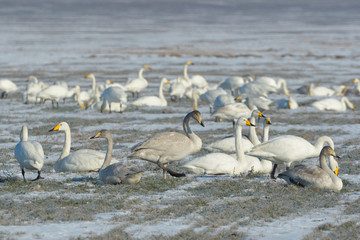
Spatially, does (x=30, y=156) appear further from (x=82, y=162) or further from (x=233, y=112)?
(x=233, y=112)

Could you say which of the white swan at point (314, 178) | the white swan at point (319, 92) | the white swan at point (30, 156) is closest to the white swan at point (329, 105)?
the white swan at point (319, 92)

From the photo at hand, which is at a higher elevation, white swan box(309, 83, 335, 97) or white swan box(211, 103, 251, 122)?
white swan box(211, 103, 251, 122)

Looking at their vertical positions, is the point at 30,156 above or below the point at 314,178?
above

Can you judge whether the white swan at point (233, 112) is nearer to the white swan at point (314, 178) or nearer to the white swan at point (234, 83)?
the white swan at point (314, 178)

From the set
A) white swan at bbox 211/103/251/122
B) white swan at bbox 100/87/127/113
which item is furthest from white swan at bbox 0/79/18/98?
white swan at bbox 211/103/251/122

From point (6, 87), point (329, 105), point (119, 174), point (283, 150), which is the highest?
point (283, 150)

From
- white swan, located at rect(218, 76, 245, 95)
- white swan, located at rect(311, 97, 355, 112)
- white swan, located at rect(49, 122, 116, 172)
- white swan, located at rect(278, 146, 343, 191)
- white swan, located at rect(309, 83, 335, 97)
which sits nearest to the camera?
white swan, located at rect(278, 146, 343, 191)

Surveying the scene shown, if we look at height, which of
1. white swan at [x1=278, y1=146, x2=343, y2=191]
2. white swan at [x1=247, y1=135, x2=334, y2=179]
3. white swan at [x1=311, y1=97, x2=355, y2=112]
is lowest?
white swan at [x1=311, y1=97, x2=355, y2=112]

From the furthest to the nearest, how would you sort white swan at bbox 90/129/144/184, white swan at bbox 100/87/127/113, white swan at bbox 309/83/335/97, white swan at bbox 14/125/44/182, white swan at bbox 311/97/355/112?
white swan at bbox 309/83/335/97 → white swan at bbox 311/97/355/112 → white swan at bbox 100/87/127/113 → white swan at bbox 14/125/44/182 → white swan at bbox 90/129/144/184

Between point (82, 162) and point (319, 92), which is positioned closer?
point (82, 162)

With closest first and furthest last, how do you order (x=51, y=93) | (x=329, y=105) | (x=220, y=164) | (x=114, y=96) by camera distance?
(x=220, y=164), (x=114, y=96), (x=329, y=105), (x=51, y=93)

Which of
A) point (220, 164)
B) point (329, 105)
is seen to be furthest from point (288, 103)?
point (220, 164)

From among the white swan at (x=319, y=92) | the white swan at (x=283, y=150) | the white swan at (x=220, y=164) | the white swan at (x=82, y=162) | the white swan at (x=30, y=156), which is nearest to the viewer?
the white swan at (x=30, y=156)

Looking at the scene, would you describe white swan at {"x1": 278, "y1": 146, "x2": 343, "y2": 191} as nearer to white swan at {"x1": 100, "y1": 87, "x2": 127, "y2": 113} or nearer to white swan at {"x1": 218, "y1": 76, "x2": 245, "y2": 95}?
white swan at {"x1": 100, "y1": 87, "x2": 127, "y2": 113}
